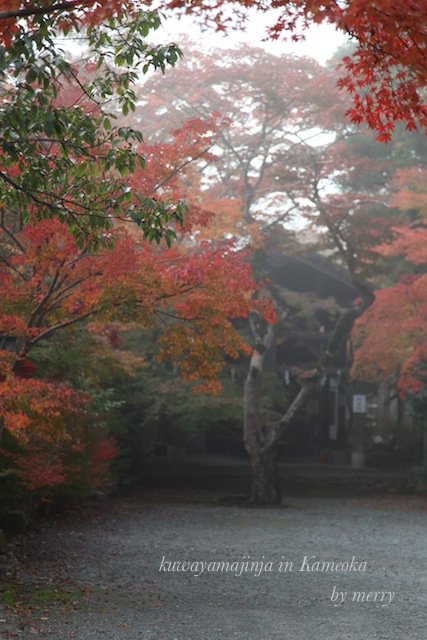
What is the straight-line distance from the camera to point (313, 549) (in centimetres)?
1147

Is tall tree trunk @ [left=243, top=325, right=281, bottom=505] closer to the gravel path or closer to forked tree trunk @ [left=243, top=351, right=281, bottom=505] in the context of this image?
forked tree trunk @ [left=243, top=351, right=281, bottom=505]

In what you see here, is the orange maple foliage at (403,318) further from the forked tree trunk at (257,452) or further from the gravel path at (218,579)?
the gravel path at (218,579)

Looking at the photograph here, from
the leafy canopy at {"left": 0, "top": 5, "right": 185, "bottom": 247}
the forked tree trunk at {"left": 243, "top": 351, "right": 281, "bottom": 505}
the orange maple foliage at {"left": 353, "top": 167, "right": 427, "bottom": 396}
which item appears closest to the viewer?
the leafy canopy at {"left": 0, "top": 5, "right": 185, "bottom": 247}

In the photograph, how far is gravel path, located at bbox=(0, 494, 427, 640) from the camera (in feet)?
21.5

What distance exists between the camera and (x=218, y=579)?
8812mm

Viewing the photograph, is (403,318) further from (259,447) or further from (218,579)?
(218,579)

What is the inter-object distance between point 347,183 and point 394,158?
217 cm

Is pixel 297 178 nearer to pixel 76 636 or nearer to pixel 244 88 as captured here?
pixel 244 88

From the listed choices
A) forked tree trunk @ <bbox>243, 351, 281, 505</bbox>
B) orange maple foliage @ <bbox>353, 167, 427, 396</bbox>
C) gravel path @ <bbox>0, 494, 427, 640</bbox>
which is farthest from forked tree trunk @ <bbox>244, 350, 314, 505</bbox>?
orange maple foliage @ <bbox>353, 167, 427, 396</bbox>

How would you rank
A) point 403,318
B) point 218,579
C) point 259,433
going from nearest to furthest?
point 218,579
point 259,433
point 403,318

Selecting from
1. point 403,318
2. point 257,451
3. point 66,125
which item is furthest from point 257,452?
point 66,125

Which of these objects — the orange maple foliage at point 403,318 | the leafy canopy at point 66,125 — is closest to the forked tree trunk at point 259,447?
the orange maple foliage at point 403,318

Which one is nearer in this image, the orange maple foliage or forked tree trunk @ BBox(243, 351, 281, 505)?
forked tree trunk @ BBox(243, 351, 281, 505)

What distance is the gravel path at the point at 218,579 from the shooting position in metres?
6.56
